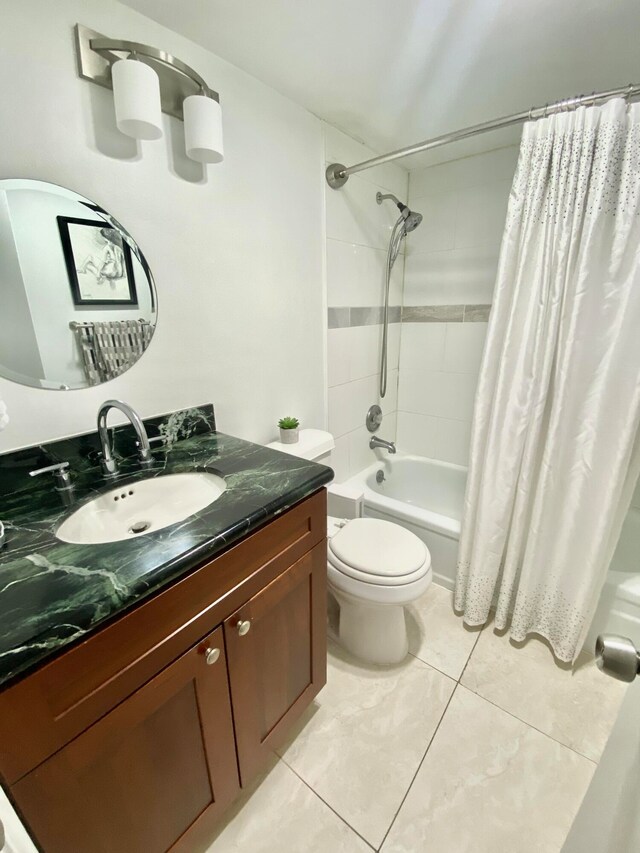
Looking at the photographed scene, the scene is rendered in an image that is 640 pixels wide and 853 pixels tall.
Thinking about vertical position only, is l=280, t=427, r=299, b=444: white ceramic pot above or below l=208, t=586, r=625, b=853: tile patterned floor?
above

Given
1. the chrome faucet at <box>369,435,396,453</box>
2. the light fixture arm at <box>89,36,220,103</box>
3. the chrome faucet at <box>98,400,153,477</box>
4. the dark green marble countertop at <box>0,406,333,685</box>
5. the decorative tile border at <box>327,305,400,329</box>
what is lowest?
the chrome faucet at <box>369,435,396,453</box>

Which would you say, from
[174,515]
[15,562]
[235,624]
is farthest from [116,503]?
[235,624]

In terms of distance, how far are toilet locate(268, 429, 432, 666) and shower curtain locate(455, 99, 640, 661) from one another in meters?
0.39

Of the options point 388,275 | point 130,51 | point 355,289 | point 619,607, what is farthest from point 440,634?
point 130,51

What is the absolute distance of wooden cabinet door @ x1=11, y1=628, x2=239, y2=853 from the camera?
0.58 meters

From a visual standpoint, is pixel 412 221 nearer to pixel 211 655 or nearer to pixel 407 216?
pixel 407 216

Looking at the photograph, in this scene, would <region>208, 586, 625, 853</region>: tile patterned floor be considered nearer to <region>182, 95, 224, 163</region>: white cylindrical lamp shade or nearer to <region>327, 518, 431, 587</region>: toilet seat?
<region>327, 518, 431, 587</region>: toilet seat

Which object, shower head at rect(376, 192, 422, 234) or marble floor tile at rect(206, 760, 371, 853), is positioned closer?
marble floor tile at rect(206, 760, 371, 853)

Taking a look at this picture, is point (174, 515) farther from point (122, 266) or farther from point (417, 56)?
point (417, 56)

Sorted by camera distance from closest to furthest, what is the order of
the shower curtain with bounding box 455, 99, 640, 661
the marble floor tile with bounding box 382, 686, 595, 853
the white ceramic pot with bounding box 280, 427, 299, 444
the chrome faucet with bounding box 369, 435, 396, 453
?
the marble floor tile with bounding box 382, 686, 595, 853
the shower curtain with bounding box 455, 99, 640, 661
the white ceramic pot with bounding box 280, 427, 299, 444
the chrome faucet with bounding box 369, 435, 396, 453

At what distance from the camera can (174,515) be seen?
988mm

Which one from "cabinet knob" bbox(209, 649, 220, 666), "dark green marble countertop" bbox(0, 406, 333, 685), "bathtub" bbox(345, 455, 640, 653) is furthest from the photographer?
"bathtub" bbox(345, 455, 640, 653)

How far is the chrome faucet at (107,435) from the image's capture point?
915 mm

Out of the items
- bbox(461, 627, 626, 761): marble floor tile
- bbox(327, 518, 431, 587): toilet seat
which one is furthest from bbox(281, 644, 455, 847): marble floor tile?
bbox(327, 518, 431, 587): toilet seat
